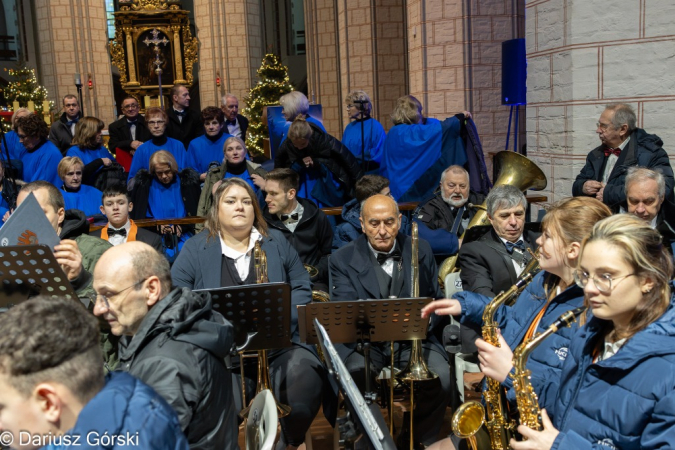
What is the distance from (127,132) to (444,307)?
22.6 feet

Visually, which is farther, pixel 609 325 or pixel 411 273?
pixel 411 273

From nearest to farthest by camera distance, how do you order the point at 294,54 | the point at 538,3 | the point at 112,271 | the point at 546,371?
1. the point at 112,271
2. the point at 546,371
3. the point at 538,3
4. the point at 294,54

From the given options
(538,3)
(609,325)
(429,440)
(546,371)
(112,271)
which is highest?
(538,3)

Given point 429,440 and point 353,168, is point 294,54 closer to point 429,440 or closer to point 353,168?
point 353,168

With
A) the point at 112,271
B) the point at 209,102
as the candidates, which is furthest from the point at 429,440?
the point at 209,102

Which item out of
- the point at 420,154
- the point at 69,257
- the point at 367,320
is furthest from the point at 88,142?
the point at 367,320

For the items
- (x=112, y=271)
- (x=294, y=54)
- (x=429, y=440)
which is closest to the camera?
(x=112, y=271)

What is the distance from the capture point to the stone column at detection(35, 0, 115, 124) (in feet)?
50.1

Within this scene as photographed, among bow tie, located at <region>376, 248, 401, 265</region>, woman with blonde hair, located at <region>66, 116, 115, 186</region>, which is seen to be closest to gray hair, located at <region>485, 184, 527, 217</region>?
bow tie, located at <region>376, 248, 401, 265</region>

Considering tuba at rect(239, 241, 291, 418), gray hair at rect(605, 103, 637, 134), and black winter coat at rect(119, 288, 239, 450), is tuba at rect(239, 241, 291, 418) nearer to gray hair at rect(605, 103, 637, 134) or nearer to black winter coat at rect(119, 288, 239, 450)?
black winter coat at rect(119, 288, 239, 450)

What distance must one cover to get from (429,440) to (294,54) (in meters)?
17.8

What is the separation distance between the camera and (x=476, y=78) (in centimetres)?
864

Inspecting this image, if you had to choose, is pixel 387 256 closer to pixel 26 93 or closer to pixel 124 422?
pixel 124 422

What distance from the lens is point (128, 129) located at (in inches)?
368
